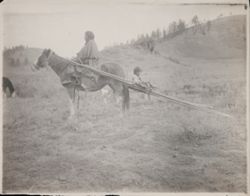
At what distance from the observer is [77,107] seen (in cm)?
359

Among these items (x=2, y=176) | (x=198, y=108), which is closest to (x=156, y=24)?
(x=198, y=108)

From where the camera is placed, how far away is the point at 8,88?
11.7 feet

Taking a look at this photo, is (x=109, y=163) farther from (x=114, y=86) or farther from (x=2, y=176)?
(x=2, y=176)

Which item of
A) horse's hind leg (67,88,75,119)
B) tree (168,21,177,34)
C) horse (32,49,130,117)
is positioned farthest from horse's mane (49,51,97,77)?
tree (168,21,177,34)

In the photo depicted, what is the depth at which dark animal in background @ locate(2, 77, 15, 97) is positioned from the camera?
3.56 m

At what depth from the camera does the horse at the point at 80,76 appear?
360 cm

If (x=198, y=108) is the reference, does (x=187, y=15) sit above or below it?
above

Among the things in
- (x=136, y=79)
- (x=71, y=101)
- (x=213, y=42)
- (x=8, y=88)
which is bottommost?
(x=71, y=101)

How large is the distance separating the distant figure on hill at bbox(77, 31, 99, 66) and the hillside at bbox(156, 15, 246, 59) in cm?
56

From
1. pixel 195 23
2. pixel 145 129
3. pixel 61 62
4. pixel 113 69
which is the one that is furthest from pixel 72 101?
pixel 195 23

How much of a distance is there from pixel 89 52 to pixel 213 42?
43.8 inches

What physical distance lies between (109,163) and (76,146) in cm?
32

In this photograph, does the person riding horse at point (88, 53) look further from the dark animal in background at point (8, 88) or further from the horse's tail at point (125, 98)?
the dark animal in background at point (8, 88)

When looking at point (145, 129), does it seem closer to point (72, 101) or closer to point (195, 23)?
point (72, 101)
